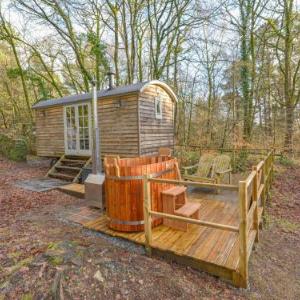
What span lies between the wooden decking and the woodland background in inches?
240

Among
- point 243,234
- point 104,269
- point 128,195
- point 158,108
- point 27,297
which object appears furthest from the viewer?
point 158,108

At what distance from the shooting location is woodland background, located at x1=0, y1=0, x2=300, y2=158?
967 cm

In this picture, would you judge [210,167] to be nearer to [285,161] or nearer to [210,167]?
[210,167]

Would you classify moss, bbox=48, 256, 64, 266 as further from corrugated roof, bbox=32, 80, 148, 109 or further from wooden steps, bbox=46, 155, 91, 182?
corrugated roof, bbox=32, 80, 148, 109

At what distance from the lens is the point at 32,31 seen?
12.8 m

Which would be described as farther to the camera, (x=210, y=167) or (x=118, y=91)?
(x=118, y=91)

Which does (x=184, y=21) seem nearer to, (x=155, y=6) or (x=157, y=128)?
(x=155, y=6)

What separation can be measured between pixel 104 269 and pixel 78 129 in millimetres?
6430

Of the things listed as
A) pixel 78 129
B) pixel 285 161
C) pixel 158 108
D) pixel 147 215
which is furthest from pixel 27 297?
pixel 285 161

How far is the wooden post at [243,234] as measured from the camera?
89.0 inches

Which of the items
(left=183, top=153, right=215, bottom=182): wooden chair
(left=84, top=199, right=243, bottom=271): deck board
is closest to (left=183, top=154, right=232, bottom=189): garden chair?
(left=183, top=153, right=215, bottom=182): wooden chair

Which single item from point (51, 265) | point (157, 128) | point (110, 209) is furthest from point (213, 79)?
point (51, 265)

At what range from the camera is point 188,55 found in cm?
1270

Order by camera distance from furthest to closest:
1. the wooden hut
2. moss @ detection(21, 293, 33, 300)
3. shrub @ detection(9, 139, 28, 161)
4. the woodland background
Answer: shrub @ detection(9, 139, 28, 161) → the woodland background → the wooden hut → moss @ detection(21, 293, 33, 300)
